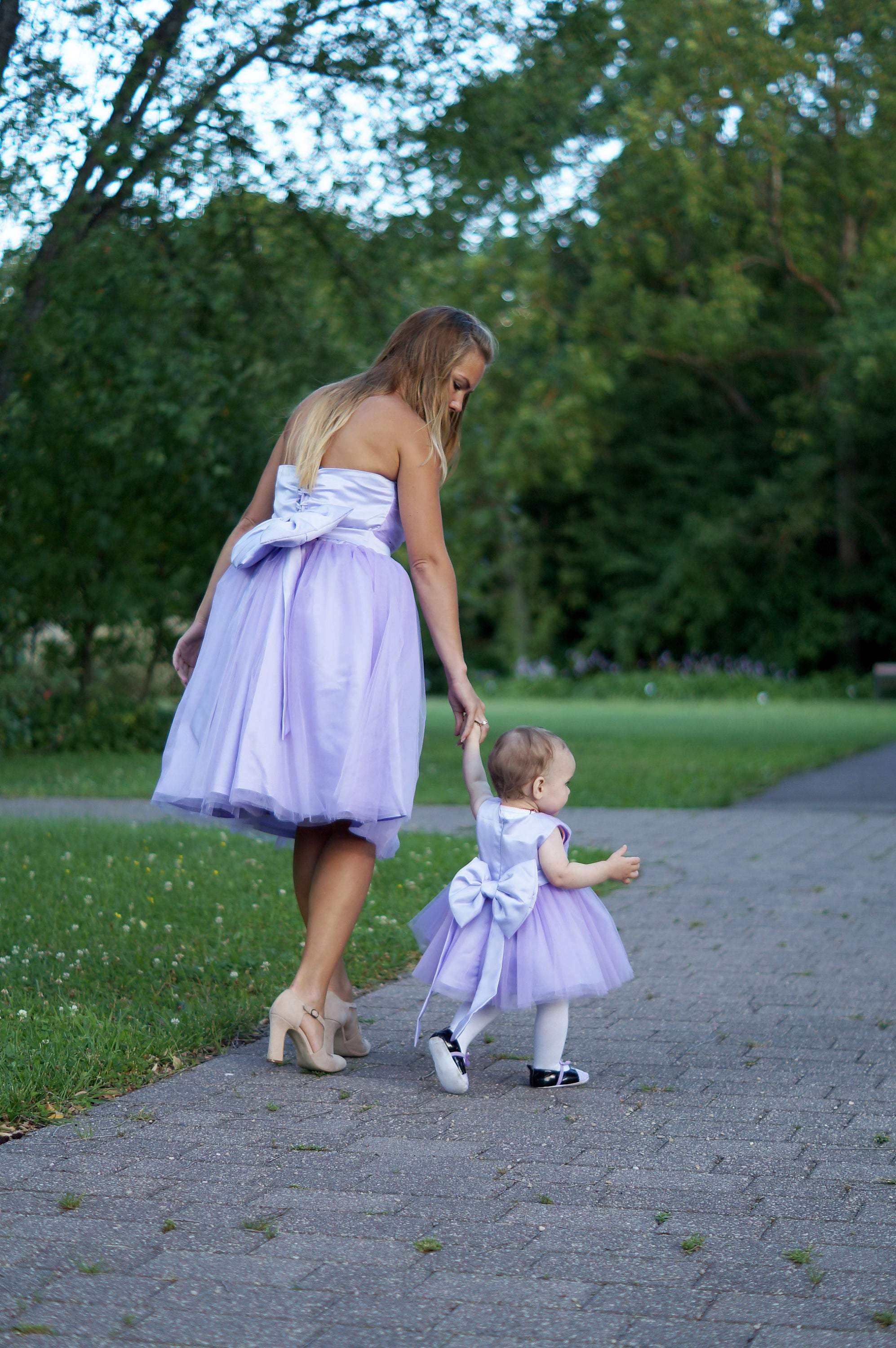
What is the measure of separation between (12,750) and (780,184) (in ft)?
74.7

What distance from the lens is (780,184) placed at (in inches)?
1257

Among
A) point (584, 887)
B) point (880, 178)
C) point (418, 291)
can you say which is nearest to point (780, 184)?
point (880, 178)

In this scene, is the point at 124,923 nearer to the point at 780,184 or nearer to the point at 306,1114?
the point at 306,1114

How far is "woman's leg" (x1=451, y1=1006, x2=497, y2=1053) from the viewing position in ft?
13.4

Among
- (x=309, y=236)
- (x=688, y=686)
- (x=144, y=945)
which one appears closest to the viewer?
(x=144, y=945)

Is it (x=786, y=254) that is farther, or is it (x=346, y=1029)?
(x=786, y=254)

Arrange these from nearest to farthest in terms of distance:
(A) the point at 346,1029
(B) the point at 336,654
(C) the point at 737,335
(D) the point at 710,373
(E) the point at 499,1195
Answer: (E) the point at 499,1195, (B) the point at 336,654, (A) the point at 346,1029, (C) the point at 737,335, (D) the point at 710,373

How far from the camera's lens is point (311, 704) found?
423cm

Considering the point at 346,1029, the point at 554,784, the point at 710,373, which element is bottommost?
the point at 346,1029

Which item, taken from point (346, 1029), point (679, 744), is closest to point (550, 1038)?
point (346, 1029)

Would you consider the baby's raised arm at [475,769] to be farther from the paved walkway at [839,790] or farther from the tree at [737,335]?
the tree at [737,335]

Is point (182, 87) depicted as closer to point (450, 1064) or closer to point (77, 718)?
point (77, 718)

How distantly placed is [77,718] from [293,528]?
1125cm

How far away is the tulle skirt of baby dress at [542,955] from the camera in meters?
4.04
